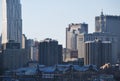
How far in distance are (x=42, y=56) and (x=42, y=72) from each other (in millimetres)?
16592

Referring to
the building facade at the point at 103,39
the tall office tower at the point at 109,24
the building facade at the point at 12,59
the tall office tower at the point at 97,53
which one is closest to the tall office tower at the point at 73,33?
the tall office tower at the point at 109,24

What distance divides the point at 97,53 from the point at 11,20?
1252 inches

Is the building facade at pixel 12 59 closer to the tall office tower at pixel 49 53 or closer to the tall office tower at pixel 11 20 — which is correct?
the tall office tower at pixel 49 53

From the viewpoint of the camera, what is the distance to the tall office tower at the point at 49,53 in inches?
3078

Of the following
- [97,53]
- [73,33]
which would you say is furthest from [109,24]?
[97,53]

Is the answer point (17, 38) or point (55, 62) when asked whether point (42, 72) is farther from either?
point (17, 38)

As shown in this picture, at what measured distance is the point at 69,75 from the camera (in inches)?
2336

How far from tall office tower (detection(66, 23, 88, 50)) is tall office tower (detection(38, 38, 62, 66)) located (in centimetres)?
2964

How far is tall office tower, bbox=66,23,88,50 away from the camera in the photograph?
363 ft

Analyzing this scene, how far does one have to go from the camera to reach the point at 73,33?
11244 cm

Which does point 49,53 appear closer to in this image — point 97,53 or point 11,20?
point 97,53

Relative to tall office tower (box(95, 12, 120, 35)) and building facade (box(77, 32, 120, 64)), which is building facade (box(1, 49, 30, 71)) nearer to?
building facade (box(77, 32, 120, 64))

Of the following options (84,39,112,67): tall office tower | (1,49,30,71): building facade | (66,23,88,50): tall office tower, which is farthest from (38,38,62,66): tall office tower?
(66,23,88,50): tall office tower

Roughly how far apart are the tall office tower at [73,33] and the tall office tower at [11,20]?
13.7m
